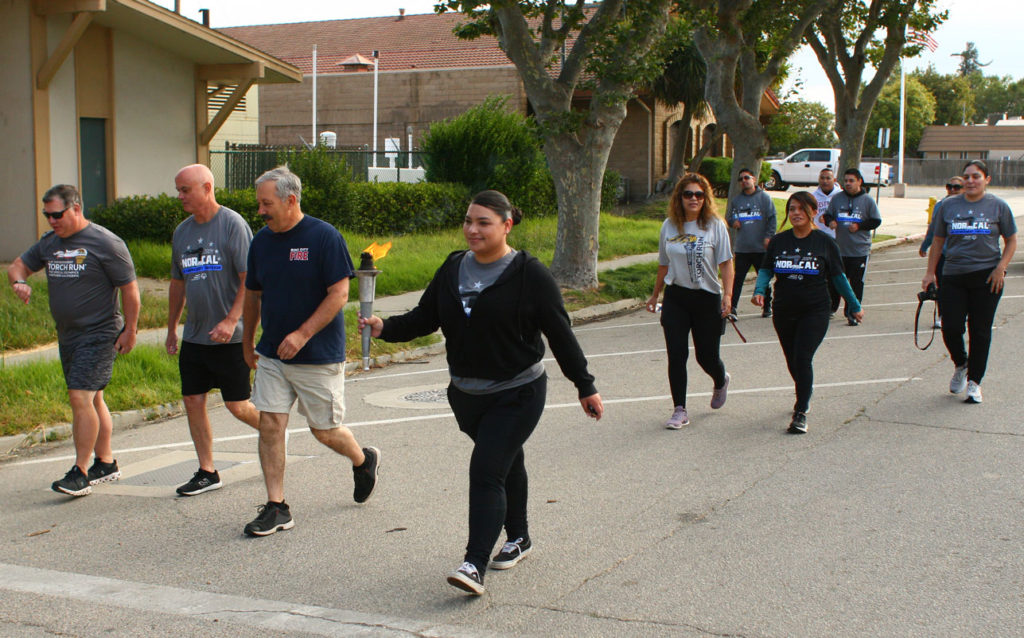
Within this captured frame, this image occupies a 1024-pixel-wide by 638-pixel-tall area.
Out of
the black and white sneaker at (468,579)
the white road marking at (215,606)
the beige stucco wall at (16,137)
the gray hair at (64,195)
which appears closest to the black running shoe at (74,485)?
the white road marking at (215,606)

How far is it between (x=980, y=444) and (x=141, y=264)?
1241 cm

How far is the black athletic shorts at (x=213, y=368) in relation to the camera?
6.23 m

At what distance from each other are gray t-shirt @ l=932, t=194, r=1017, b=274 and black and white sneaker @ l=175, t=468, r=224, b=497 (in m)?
5.88

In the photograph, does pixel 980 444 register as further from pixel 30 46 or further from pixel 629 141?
pixel 629 141

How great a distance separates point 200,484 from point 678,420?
3451 mm

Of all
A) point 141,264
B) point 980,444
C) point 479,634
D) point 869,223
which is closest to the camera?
point 479,634

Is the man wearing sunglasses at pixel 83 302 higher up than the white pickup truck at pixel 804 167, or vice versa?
the white pickup truck at pixel 804 167

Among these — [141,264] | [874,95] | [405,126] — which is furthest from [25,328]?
[405,126]

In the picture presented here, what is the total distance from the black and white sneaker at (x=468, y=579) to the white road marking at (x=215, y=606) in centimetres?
20

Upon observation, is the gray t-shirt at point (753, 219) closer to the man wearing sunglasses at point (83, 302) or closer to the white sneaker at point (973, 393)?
the white sneaker at point (973, 393)

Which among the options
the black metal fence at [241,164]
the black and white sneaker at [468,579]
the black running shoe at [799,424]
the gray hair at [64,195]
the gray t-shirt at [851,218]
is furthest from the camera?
the black metal fence at [241,164]

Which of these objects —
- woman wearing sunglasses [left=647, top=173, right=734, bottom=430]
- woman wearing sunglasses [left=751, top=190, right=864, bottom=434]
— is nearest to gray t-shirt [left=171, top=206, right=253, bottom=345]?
woman wearing sunglasses [left=647, top=173, right=734, bottom=430]

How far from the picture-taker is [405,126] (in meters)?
37.1

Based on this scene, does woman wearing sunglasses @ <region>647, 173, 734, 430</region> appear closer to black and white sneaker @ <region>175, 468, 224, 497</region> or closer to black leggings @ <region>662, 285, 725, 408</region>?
black leggings @ <region>662, 285, 725, 408</region>
